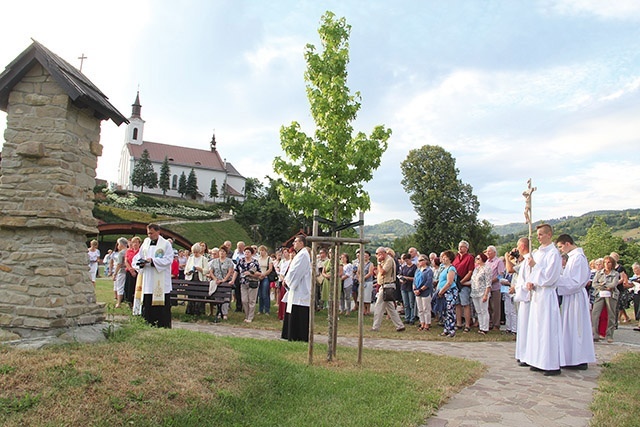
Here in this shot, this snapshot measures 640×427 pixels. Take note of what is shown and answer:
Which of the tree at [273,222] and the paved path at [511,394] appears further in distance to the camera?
the tree at [273,222]

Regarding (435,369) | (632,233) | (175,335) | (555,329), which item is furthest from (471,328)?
(632,233)

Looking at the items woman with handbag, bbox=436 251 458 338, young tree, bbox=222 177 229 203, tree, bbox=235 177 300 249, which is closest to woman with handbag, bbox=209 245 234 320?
woman with handbag, bbox=436 251 458 338

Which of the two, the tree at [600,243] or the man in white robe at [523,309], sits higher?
the tree at [600,243]

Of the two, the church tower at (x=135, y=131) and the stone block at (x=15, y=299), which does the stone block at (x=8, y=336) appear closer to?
the stone block at (x=15, y=299)

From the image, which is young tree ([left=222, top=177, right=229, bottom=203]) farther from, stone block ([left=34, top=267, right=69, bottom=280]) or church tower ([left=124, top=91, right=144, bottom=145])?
stone block ([left=34, top=267, right=69, bottom=280])

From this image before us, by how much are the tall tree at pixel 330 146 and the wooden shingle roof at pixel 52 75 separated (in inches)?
379

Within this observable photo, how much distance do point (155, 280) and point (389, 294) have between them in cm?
544

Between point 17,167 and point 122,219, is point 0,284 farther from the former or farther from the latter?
point 122,219

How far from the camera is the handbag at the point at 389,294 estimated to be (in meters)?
11.7

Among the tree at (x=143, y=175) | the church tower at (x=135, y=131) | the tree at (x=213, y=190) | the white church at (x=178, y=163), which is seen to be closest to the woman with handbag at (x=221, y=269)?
the tree at (x=143, y=175)

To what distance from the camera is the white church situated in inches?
3846

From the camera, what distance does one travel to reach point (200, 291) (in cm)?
1264

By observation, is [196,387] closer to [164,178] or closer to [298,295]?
[298,295]

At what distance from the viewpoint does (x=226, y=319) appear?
12.9 metres
